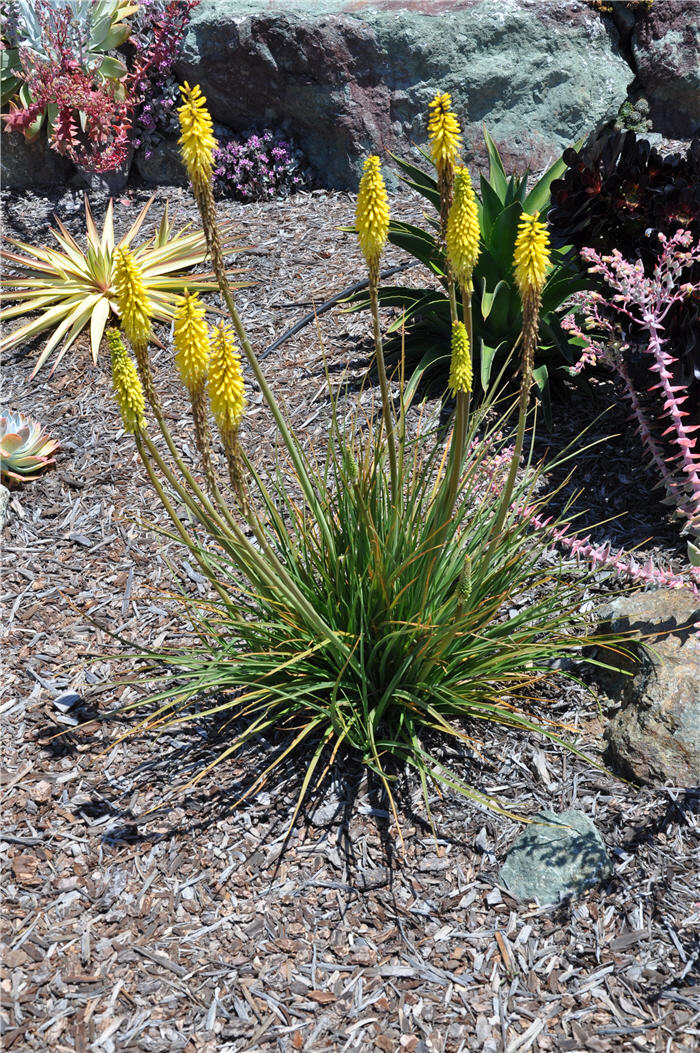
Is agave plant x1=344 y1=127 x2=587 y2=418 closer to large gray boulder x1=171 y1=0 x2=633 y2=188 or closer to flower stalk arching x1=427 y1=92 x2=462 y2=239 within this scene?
flower stalk arching x1=427 y1=92 x2=462 y2=239

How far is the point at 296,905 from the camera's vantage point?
8.94ft

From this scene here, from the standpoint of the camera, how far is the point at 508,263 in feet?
14.8

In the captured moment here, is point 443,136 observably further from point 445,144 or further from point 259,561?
point 259,561

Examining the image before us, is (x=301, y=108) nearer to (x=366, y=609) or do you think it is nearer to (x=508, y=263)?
(x=508, y=263)

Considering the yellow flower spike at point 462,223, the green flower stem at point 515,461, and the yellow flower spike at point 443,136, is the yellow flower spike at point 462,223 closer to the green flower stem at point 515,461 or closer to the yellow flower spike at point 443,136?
the yellow flower spike at point 443,136

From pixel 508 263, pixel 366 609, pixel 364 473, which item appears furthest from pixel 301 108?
pixel 366 609

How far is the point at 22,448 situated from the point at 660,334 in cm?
302

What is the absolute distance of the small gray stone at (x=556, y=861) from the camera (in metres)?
2.73

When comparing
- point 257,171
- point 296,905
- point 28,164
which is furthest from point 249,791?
point 28,164

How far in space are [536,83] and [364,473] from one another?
4854mm

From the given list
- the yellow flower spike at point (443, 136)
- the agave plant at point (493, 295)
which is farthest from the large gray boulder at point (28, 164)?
the yellow flower spike at point (443, 136)

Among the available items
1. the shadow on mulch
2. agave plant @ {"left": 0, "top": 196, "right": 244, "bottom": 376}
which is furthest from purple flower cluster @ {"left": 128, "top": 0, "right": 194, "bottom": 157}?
the shadow on mulch

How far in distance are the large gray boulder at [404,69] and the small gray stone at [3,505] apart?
3774mm

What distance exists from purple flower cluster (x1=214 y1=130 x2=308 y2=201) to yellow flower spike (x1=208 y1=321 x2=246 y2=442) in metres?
4.92
